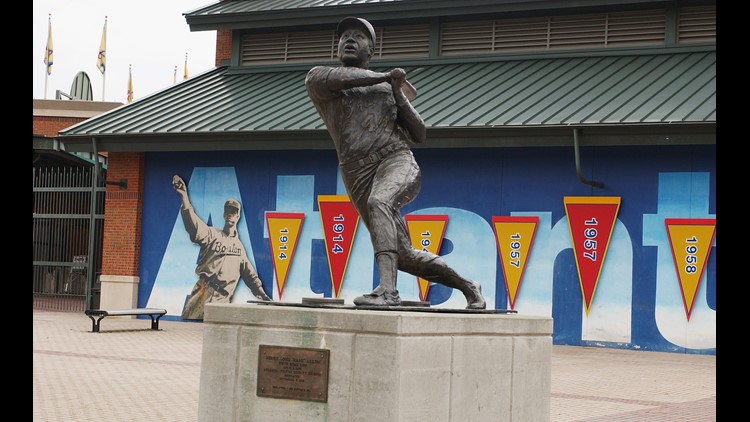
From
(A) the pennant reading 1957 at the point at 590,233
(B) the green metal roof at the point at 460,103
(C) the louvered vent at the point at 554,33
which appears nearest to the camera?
(B) the green metal roof at the point at 460,103

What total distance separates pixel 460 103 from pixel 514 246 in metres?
2.92


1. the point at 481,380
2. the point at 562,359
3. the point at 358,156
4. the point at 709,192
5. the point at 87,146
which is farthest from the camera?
the point at 87,146

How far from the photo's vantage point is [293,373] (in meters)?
7.82

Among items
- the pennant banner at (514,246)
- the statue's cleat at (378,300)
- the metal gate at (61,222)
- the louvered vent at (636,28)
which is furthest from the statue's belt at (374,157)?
the metal gate at (61,222)

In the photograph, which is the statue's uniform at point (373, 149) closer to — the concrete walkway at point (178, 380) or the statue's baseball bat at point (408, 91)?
the statue's baseball bat at point (408, 91)

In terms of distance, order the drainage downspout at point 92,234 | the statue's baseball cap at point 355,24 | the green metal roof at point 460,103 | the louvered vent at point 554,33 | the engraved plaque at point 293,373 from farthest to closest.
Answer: the drainage downspout at point 92,234, the louvered vent at point 554,33, the green metal roof at point 460,103, the statue's baseball cap at point 355,24, the engraved plaque at point 293,373

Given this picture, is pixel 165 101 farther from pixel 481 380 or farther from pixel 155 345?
pixel 481 380

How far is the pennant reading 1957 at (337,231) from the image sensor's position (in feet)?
70.2

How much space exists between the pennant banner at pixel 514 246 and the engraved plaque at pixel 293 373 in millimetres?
12362

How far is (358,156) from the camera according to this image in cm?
873

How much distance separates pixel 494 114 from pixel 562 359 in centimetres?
491

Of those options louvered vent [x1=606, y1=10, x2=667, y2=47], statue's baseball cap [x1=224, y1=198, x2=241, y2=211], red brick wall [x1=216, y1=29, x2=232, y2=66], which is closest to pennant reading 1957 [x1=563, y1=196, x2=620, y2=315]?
louvered vent [x1=606, y1=10, x2=667, y2=47]

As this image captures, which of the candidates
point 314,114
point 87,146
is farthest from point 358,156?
point 87,146

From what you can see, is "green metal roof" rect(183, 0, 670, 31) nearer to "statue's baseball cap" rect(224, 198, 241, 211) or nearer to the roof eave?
the roof eave
